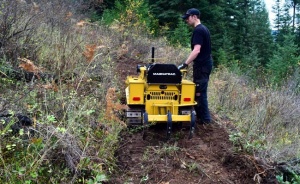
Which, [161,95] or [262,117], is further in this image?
[262,117]

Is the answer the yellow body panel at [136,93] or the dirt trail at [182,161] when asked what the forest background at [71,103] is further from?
the yellow body panel at [136,93]

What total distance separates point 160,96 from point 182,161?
50.6 inches

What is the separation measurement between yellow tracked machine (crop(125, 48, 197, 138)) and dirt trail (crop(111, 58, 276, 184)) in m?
0.30

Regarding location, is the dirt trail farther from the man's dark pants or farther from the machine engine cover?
the machine engine cover

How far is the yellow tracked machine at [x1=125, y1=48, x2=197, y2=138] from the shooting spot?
18.9ft

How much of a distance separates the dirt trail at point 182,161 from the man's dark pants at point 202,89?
593mm

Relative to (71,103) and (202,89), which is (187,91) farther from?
A: (71,103)

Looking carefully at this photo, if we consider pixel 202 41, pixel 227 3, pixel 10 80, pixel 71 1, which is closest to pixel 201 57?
pixel 202 41

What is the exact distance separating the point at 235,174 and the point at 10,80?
3.47 metres

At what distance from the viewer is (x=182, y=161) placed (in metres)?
5.03

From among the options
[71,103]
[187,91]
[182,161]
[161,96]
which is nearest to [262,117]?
[187,91]

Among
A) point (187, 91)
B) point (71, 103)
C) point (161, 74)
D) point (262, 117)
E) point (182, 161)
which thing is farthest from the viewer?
point (262, 117)

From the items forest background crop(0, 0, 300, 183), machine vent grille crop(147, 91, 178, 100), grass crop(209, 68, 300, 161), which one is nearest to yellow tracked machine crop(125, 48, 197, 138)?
machine vent grille crop(147, 91, 178, 100)

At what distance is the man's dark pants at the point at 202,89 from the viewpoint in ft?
21.3
